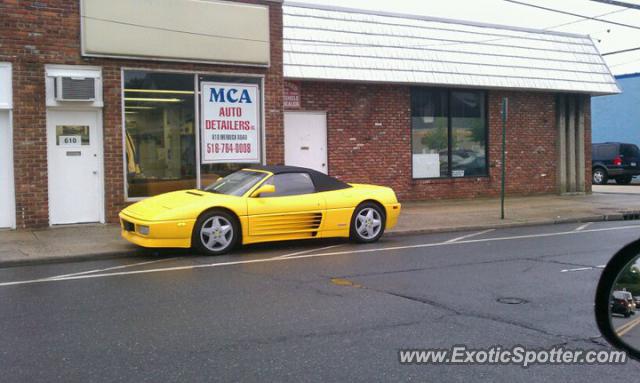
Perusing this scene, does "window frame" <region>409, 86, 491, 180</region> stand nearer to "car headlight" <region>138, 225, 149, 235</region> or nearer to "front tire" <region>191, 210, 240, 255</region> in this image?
"front tire" <region>191, 210, 240, 255</region>

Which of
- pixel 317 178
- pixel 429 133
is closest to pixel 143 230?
pixel 317 178

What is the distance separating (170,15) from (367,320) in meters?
9.51

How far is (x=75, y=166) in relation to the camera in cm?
1308

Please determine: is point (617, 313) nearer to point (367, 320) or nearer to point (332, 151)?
point (367, 320)

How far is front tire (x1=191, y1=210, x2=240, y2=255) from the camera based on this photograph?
33.0ft

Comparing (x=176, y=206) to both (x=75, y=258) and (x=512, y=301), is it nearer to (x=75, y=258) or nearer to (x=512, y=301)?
(x=75, y=258)

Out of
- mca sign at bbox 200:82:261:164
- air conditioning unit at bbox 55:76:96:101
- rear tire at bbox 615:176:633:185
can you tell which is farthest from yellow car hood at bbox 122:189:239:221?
rear tire at bbox 615:176:633:185

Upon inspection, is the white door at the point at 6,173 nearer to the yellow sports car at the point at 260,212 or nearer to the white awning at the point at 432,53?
the yellow sports car at the point at 260,212

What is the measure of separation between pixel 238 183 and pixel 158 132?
3.71 metres

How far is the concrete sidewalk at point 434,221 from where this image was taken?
33.6 ft

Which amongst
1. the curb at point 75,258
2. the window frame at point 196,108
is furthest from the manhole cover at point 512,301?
the window frame at point 196,108

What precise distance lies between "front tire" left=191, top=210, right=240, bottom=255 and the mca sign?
4.34 metres

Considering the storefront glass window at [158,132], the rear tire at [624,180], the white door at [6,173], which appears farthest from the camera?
the rear tire at [624,180]

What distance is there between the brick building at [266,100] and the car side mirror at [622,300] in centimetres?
1169
